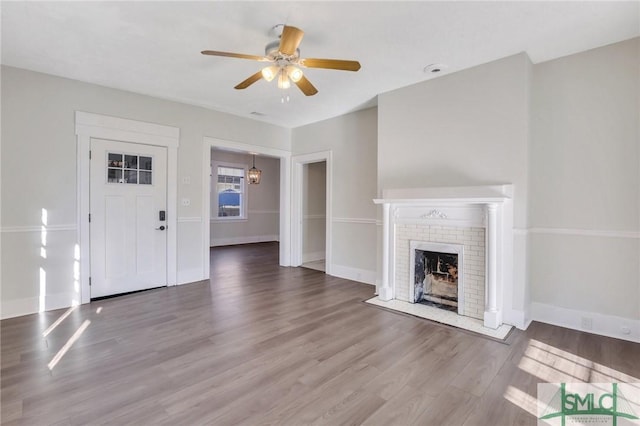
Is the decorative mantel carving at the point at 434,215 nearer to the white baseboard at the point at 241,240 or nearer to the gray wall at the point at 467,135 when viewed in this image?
the gray wall at the point at 467,135

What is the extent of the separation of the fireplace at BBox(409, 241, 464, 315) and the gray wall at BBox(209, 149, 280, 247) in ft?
22.3

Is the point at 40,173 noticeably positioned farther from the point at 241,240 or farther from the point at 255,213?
the point at 255,213

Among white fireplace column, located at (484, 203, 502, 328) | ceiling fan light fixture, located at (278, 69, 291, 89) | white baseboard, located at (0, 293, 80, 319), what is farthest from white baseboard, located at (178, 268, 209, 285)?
white fireplace column, located at (484, 203, 502, 328)

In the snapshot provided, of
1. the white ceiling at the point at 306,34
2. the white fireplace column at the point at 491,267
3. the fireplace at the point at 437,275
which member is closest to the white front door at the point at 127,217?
the white ceiling at the point at 306,34

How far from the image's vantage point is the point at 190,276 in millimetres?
4883

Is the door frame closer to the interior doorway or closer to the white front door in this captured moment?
the white front door

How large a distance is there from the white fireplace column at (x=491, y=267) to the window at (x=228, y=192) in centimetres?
764

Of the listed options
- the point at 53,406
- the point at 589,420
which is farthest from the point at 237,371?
the point at 589,420

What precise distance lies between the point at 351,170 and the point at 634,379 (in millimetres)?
3968

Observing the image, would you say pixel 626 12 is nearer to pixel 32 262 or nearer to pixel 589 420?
pixel 589 420

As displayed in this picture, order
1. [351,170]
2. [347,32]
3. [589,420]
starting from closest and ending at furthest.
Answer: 1. [589,420]
2. [347,32]
3. [351,170]

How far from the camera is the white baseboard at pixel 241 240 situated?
9180 mm

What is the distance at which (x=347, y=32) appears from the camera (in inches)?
108

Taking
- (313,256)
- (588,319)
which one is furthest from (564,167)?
(313,256)
